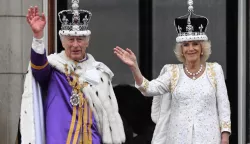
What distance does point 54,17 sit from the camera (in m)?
6.84

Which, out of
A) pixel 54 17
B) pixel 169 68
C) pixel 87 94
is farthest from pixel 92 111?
pixel 54 17

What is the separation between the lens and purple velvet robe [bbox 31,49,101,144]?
501cm

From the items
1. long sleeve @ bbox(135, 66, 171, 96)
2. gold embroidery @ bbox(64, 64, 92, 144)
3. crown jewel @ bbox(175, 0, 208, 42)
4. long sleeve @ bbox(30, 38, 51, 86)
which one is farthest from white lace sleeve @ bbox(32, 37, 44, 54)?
crown jewel @ bbox(175, 0, 208, 42)

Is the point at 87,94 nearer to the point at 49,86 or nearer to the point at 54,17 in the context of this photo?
the point at 49,86

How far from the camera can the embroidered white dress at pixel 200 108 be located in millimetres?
5176

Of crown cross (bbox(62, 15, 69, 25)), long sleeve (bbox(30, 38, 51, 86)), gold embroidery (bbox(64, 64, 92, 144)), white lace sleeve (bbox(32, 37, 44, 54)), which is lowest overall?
gold embroidery (bbox(64, 64, 92, 144))

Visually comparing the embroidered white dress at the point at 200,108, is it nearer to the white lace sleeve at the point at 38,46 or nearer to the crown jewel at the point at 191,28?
the crown jewel at the point at 191,28

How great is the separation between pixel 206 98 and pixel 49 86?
1097mm

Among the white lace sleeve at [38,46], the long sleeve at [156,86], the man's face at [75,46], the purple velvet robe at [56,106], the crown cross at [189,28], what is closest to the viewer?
the white lace sleeve at [38,46]

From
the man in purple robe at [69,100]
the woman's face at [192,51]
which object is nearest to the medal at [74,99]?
the man in purple robe at [69,100]

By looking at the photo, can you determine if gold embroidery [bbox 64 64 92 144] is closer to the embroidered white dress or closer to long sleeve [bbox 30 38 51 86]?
long sleeve [bbox 30 38 51 86]

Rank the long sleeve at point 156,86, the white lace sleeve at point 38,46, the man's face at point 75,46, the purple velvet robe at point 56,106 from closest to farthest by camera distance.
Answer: the white lace sleeve at point 38,46 → the purple velvet robe at point 56,106 → the man's face at point 75,46 → the long sleeve at point 156,86

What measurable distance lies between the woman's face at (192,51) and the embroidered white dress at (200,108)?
135 millimetres

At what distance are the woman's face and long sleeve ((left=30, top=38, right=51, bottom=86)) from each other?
3.21 ft
